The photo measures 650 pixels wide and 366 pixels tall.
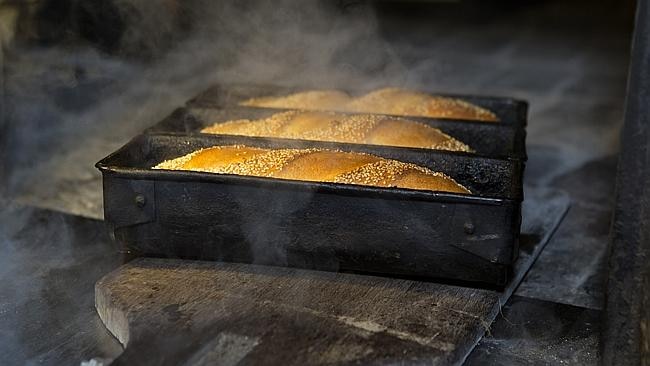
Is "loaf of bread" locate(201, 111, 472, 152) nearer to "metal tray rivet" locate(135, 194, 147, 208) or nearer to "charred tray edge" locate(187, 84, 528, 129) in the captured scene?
"charred tray edge" locate(187, 84, 528, 129)

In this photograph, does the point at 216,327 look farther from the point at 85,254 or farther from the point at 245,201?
the point at 85,254

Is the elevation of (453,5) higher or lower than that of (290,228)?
higher

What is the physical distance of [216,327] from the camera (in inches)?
103

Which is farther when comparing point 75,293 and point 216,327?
point 75,293

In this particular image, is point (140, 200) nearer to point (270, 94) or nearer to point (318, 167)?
point (318, 167)

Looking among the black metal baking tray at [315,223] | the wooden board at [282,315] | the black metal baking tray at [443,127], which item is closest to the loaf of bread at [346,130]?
the black metal baking tray at [443,127]

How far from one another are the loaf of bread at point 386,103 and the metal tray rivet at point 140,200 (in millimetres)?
1424

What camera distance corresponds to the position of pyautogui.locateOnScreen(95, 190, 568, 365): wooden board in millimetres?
2480

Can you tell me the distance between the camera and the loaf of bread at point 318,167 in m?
3.01

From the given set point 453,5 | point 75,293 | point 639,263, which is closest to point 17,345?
point 75,293

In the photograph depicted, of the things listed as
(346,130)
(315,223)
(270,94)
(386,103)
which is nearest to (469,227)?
(315,223)

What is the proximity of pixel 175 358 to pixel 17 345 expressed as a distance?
0.66 metres

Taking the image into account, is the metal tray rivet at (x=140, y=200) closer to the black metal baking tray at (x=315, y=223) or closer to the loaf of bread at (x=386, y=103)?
the black metal baking tray at (x=315, y=223)

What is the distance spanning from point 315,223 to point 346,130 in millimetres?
935
